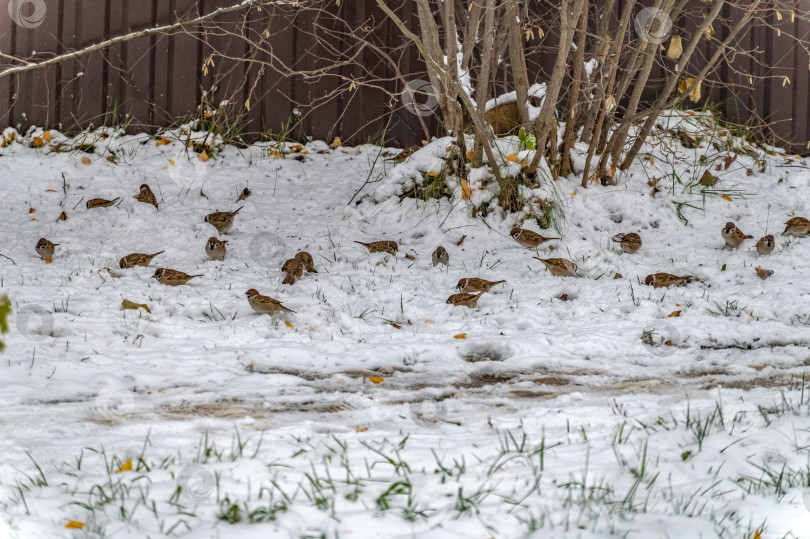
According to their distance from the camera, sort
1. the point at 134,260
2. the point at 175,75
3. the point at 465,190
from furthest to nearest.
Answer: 1. the point at 175,75
2. the point at 465,190
3. the point at 134,260

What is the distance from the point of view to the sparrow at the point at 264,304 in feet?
15.2

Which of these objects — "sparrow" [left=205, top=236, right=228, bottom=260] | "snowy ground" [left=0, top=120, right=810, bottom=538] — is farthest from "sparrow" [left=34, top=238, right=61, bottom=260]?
"sparrow" [left=205, top=236, right=228, bottom=260]

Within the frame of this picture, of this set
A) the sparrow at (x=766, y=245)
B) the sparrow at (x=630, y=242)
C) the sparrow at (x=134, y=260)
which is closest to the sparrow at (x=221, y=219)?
the sparrow at (x=134, y=260)

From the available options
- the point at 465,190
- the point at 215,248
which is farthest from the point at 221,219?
the point at 465,190

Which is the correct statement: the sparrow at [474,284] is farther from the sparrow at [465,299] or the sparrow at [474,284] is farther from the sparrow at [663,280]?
the sparrow at [663,280]

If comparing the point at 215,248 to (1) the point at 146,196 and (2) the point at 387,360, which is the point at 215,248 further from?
(2) the point at 387,360

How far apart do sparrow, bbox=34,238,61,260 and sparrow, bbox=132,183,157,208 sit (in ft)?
3.26

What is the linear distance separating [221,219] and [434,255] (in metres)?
1.75

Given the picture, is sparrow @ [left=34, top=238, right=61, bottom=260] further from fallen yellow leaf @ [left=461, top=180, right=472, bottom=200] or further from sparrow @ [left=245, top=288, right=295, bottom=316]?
fallen yellow leaf @ [left=461, top=180, right=472, bottom=200]

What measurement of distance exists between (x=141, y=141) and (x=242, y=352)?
422 cm

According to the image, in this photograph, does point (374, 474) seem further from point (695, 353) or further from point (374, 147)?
point (374, 147)

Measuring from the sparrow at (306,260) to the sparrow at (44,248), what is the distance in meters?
1.80

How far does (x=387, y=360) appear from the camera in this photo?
13.8ft

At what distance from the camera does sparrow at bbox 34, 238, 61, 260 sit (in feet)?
18.3
